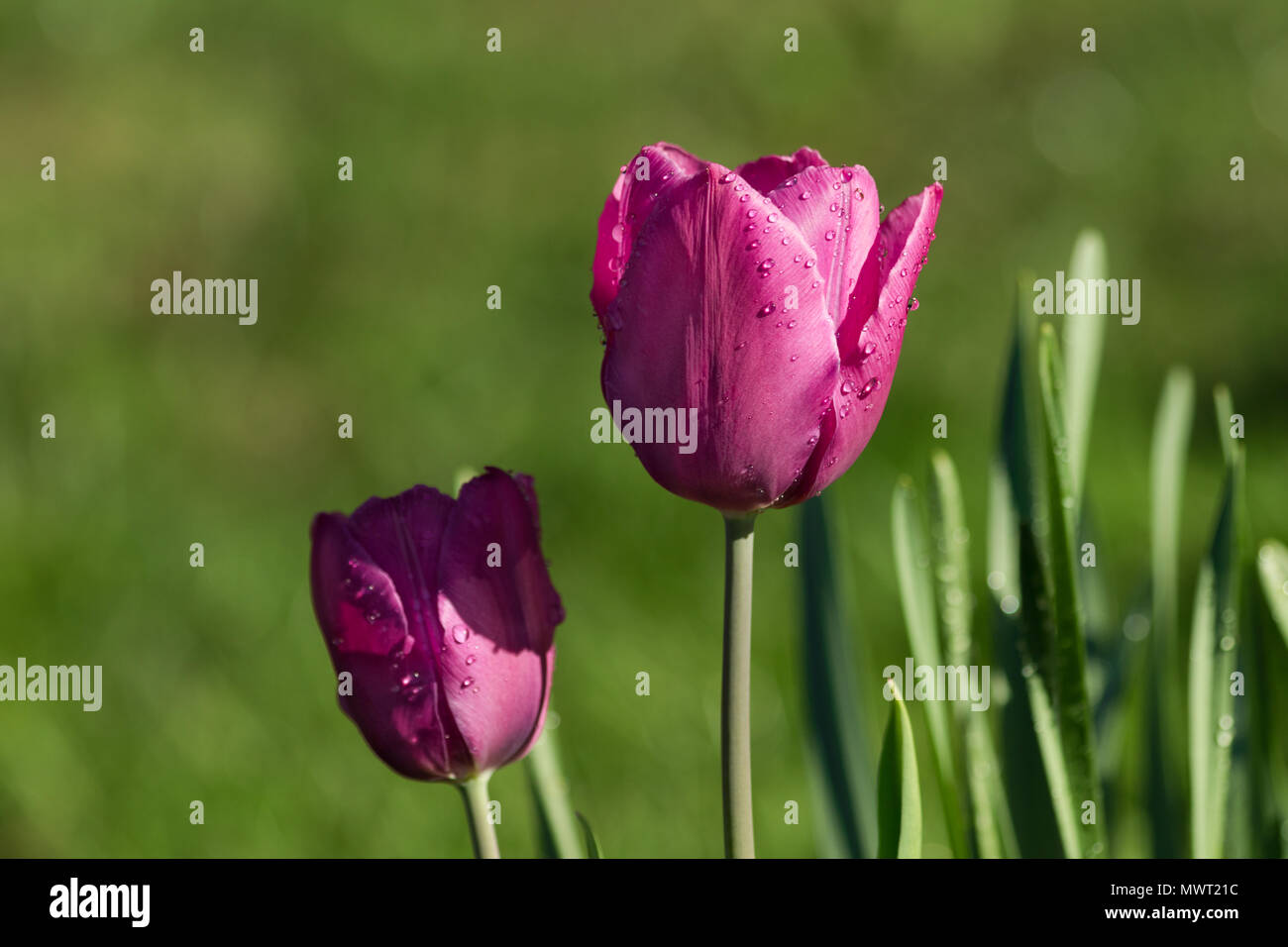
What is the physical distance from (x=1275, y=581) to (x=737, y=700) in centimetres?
22

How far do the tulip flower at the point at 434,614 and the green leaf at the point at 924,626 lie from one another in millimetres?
189

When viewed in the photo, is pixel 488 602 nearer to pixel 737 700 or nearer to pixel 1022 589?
pixel 737 700

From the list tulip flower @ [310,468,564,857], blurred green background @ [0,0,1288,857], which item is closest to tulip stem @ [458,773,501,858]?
tulip flower @ [310,468,564,857]

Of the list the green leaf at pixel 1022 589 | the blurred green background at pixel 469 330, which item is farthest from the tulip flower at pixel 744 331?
the blurred green background at pixel 469 330

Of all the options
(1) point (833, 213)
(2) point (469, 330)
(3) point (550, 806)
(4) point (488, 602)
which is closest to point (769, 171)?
(1) point (833, 213)

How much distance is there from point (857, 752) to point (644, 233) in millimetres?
337

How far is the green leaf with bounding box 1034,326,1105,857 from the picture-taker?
45cm

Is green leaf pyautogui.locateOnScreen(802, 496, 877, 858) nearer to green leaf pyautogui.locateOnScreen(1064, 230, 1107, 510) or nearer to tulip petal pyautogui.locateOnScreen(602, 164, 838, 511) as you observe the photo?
green leaf pyautogui.locateOnScreen(1064, 230, 1107, 510)

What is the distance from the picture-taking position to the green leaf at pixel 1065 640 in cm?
45

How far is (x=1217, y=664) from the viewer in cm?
54

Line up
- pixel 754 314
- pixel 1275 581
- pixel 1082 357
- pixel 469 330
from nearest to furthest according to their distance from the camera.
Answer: pixel 754 314 → pixel 1275 581 → pixel 1082 357 → pixel 469 330

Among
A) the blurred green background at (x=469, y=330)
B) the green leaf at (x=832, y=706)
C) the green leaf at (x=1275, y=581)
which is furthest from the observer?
the blurred green background at (x=469, y=330)

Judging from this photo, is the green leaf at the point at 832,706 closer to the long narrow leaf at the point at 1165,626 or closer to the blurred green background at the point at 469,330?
the long narrow leaf at the point at 1165,626

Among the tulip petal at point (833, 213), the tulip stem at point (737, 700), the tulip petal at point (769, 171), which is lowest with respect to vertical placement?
the tulip stem at point (737, 700)
